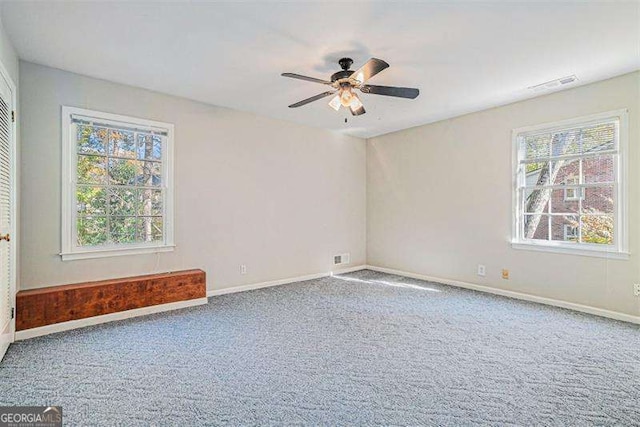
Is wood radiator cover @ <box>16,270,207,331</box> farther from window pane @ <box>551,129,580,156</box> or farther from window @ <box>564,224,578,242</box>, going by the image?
window pane @ <box>551,129,580,156</box>

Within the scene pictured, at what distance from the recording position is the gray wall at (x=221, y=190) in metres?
3.15

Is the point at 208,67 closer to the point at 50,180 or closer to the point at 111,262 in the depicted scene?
the point at 50,180

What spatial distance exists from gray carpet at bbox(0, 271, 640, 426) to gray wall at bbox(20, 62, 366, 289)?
0.82 metres

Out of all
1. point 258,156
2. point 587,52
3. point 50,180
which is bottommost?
point 50,180

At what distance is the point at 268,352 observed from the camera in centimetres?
259

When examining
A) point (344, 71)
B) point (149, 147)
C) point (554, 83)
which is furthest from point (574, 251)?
point (149, 147)

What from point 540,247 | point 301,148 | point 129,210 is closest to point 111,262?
point 129,210

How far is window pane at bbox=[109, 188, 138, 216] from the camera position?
11.9 ft

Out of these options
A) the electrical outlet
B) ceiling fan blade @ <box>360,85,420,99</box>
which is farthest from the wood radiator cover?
the electrical outlet

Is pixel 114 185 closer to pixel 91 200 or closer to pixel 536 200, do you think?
pixel 91 200

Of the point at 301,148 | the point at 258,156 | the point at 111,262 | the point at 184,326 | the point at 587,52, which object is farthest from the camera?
the point at 301,148

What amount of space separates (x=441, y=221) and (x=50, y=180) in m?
4.86

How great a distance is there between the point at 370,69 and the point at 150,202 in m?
2.90

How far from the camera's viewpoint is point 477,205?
458cm
